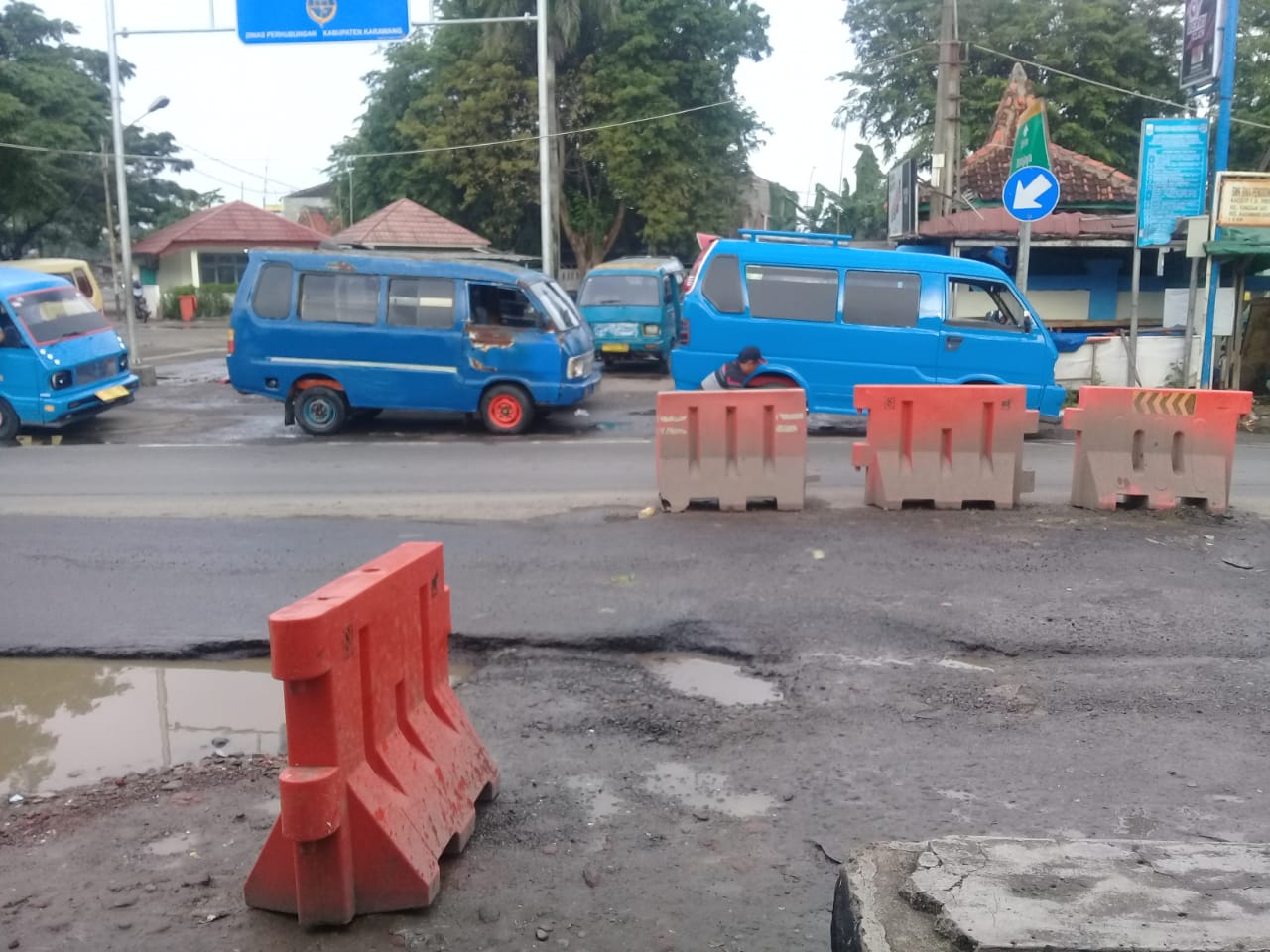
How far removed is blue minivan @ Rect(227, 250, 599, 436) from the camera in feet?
46.6

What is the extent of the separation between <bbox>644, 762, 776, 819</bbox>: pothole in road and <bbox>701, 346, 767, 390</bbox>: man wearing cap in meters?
7.42

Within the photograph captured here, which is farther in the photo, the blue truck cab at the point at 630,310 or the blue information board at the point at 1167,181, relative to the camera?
the blue truck cab at the point at 630,310

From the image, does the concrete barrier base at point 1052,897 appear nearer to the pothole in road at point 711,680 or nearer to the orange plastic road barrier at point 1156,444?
the pothole in road at point 711,680

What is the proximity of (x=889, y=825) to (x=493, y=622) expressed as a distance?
2.97m

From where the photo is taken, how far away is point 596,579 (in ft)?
24.1

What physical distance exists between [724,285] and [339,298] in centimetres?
464

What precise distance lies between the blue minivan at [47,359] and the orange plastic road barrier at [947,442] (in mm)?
10531

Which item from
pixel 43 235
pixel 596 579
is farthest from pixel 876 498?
pixel 43 235

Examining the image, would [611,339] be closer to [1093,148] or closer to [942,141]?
[942,141]

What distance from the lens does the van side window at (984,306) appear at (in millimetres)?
13750

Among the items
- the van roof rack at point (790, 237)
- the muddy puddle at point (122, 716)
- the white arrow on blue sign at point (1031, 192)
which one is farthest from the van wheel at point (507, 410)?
the muddy puddle at point (122, 716)

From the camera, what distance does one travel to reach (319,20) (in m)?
18.5

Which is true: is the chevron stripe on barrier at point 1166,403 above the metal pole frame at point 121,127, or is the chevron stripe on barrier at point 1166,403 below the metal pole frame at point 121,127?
below

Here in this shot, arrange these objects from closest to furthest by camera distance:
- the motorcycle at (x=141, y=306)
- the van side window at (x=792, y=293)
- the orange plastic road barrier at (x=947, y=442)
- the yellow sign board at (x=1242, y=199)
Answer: the orange plastic road barrier at (x=947, y=442) → the van side window at (x=792, y=293) → the yellow sign board at (x=1242, y=199) → the motorcycle at (x=141, y=306)
